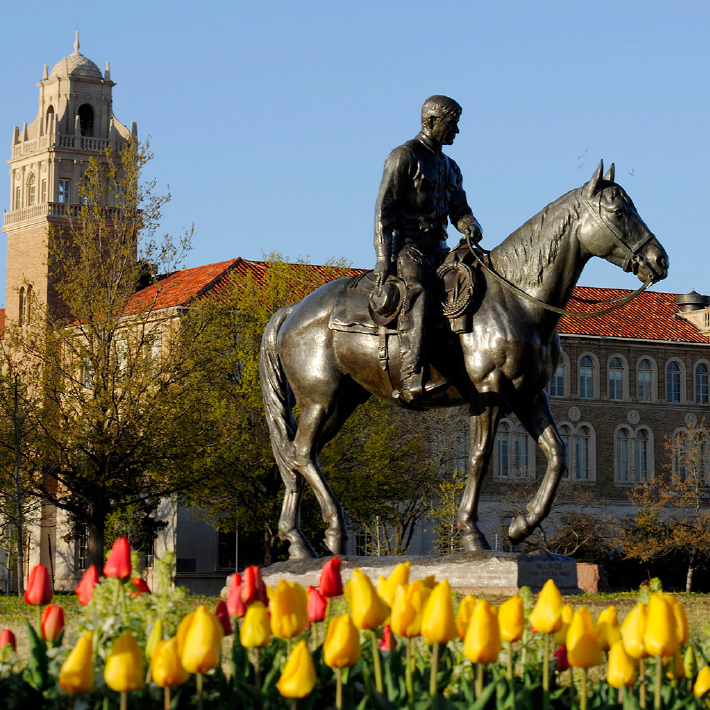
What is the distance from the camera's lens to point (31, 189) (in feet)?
216

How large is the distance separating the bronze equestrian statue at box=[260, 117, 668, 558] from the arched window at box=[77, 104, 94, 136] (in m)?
57.6

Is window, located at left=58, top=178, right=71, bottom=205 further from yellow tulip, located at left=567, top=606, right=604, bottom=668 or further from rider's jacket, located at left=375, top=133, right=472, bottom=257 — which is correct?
yellow tulip, located at left=567, top=606, right=604, bottom=668

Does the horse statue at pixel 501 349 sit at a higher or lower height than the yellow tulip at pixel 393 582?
higher

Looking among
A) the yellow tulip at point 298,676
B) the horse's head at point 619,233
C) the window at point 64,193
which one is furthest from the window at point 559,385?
the yellow tulip at point 298,676

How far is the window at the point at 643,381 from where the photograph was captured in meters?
61.1

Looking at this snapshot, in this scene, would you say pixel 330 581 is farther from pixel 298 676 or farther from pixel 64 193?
pixel 64 193

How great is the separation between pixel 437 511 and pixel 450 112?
1273 inches

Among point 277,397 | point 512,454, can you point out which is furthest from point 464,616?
point 512,454

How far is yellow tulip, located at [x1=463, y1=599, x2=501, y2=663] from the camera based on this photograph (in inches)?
168

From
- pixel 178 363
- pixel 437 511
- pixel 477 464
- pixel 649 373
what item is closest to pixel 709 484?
pixel 649 373

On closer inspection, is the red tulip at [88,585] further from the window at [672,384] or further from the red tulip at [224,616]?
the window at [672,384]

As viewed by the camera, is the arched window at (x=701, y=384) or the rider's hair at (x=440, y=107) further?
the arched window at (x=701, y=384)

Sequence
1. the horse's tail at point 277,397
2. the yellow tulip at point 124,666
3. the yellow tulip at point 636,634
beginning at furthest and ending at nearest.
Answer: the horse's tail at point 277,397
the yellow tulip at point 636,634
the yellow tulip at point 124,666

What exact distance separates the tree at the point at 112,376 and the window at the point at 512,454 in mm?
24505
